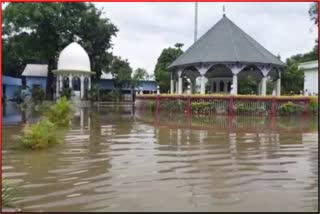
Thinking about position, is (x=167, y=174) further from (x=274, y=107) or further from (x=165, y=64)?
(x=165, y=64)

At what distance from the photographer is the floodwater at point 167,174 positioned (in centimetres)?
568

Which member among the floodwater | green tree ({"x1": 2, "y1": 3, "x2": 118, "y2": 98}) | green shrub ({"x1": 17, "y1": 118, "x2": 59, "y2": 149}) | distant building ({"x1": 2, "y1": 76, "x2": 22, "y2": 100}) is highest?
green tree ({"x1": 2, "y1": 3, "x2": 118, "y2": 98})

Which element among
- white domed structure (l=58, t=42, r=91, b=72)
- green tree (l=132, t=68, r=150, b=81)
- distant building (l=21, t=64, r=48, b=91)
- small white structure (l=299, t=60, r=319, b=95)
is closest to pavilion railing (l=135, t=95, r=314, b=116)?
white domed structure (l=58, t=42, r=91, b=72)

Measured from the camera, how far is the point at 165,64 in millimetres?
49031

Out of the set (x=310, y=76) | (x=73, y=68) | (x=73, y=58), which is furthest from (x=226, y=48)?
(x=310, y=76)

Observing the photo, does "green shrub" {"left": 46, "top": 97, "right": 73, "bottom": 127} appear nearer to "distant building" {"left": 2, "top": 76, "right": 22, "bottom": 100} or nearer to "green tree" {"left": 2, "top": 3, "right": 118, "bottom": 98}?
"green tree" {"left": 2, "top": 3, "right": 118, "bottom": 98}

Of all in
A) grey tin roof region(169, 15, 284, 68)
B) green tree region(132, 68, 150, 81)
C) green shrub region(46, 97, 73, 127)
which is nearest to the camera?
green shrub region(46, 97, 73, 127)

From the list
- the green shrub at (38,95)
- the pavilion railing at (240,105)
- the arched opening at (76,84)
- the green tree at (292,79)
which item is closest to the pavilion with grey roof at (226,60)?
the pavilion railing at (240,105)

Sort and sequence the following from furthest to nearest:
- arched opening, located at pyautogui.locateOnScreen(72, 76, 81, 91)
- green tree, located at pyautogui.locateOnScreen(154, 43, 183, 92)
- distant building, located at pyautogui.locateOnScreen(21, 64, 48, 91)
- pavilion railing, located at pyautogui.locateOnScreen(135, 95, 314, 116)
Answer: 1. distant building, located at pyautogui.locateOnScreen(21, 64, 48, 91)
2. green tree, located at pyautogui.locateOnScreen(154, 43, 183, 92)
3. arched opening, located at pyautogui.locateOnScreen(72, 76, 81, 91)
4. pavilion railing, located at pyautogui.locateOnScreen(135, 95, 314, 116)

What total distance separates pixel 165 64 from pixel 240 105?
2602cm

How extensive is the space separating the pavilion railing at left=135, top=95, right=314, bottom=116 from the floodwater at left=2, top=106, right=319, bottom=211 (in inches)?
429

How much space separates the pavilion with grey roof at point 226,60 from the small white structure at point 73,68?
11.4 metres

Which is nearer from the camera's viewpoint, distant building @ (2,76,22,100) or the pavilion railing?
the pavilion railing

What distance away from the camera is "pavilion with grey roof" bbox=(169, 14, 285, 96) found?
1115 inches
